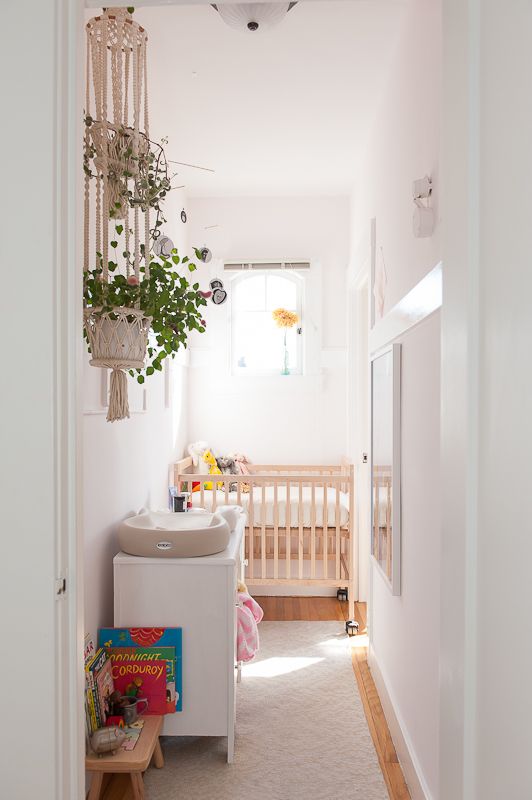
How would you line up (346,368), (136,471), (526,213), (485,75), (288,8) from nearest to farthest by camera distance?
(526,213), (485,75), (288,8), (136,471), (346,368)

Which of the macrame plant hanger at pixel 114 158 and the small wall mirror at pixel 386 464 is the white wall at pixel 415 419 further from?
the macrame plant hanger at pixel 114 158

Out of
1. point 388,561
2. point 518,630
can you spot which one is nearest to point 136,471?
point 388,561

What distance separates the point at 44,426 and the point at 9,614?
1.12 feet

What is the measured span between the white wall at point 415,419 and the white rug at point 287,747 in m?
0.18

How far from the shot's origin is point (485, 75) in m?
0.96

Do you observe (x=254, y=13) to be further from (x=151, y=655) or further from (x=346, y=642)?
(x=346, y=642)

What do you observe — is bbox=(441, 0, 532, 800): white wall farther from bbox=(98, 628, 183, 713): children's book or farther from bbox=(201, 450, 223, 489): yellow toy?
bbox=(201, 450, 223, 489): yellow toy

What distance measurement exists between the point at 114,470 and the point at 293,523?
1.88 meters

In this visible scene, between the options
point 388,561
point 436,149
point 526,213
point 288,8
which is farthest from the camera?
point 388,561

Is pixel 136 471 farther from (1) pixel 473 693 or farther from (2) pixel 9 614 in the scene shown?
(1) pixel 473 693

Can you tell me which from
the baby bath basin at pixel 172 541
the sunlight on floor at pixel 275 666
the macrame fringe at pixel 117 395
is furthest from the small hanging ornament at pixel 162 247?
the sunlight on floor at pixel 275 666

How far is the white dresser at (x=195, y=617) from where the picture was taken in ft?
7.81

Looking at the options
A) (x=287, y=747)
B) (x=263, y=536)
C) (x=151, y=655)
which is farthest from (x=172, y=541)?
(x=263, y=536)

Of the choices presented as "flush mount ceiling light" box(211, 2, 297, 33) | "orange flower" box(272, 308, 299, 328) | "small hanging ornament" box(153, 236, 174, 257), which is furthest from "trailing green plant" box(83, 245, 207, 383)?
"orange flower" box(272, 308, 299, 328)
